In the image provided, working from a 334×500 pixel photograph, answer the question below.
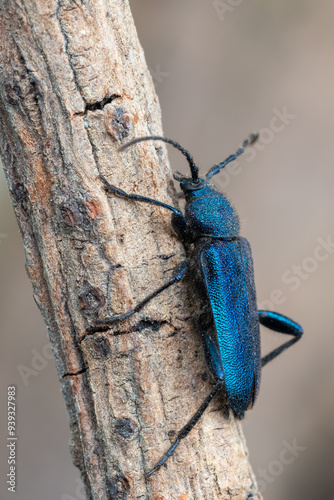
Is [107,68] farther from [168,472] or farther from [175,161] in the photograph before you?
[175,161]

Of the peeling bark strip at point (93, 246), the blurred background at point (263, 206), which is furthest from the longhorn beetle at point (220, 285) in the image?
the blurred background at point (263, 206)

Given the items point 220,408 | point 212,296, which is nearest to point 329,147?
point 212,296

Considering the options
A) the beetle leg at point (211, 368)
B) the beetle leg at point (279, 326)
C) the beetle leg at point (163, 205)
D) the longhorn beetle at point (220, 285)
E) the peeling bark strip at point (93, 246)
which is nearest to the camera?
the peeling bark strip at point (93, 246)

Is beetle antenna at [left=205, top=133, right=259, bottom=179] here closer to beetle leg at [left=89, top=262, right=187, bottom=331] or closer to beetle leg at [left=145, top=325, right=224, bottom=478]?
beetle leg at [left=89, top=262, right=187, bottom=331]

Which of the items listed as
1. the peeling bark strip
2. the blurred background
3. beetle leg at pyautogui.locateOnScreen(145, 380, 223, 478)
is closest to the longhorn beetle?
beetle leg at pyautogui.locateOnScreen(145, 380, 223, 478)

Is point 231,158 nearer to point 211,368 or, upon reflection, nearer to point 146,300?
point 146,300

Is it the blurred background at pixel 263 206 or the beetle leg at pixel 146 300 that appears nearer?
the beetle leg at pixel 146 300

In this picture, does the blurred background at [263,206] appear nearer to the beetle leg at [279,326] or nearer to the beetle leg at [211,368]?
the beetle leg at [279,326]

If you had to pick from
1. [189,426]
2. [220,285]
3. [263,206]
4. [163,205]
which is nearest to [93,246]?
[163,205]
